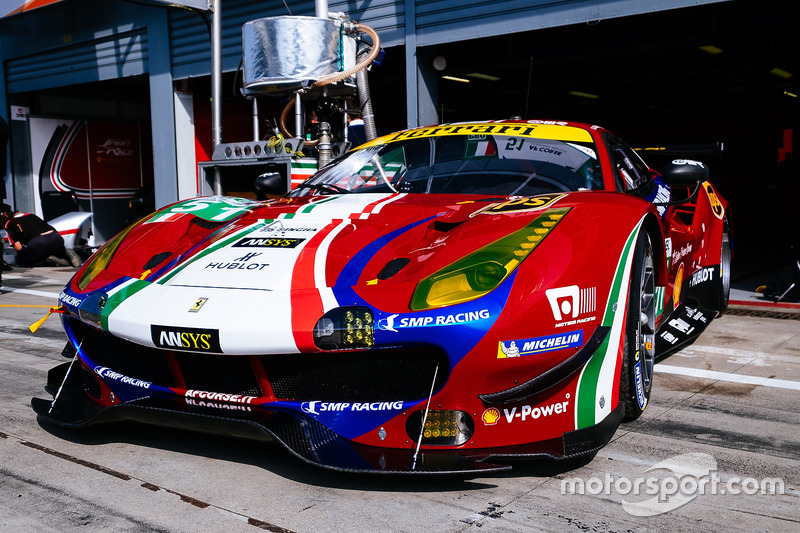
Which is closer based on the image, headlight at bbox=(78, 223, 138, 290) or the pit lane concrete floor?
the pit lane concrete floor

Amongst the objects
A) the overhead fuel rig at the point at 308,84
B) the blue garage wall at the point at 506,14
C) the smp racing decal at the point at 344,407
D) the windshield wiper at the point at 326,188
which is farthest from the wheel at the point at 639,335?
the overhead fuel rig at the point at 308,84

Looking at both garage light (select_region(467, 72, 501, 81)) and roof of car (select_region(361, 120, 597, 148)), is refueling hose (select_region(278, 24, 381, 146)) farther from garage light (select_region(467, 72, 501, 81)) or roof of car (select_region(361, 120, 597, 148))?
garage light (select_region(467, 72, 501, 81))

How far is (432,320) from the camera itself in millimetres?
2336

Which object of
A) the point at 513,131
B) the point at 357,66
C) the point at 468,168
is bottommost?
the point at 468,168

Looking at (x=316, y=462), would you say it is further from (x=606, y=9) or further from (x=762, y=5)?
(x=762, y=5)

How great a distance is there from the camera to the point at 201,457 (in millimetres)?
2768

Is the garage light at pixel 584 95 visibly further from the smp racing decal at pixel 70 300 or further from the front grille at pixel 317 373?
the front grille at pixel 317 373

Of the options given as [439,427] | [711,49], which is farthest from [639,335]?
[711,49]

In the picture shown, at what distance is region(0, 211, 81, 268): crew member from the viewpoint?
403 inches

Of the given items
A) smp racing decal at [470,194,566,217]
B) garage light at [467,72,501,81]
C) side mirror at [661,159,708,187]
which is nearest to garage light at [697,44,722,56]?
garage light at [467,72,501,81]

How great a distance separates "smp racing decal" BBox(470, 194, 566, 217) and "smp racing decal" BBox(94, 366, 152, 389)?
51.1 inches

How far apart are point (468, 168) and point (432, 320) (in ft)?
4.93

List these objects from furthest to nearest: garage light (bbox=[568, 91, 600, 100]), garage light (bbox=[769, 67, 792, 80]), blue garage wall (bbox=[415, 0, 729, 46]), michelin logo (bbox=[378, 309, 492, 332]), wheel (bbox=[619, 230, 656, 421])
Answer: garage light (bbox=[568, 91, 600, 100]) → garage light (bbox=[769, 67, 792, 80]) → blue garage wall (bbox=[415, 0, 729, 46]) → wheel (bbox=[619, 230, 656, 421]) → michelin logo (bbox=[378, 309, 492, 332])

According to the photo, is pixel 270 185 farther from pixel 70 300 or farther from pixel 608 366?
pixel 608 366
